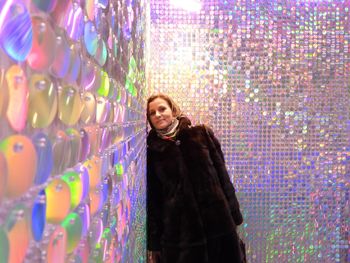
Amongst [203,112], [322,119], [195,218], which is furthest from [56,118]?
[322,119]

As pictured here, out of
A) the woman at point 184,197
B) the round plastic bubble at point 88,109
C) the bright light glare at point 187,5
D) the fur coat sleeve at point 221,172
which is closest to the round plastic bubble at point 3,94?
the round plastic bubble at point 88,109

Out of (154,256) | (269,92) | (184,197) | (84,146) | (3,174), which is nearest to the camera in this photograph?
(3,174)

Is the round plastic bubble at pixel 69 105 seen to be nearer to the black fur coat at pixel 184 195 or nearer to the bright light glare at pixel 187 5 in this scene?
the black fur coat at pixel 184 195

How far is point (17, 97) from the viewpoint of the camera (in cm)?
13

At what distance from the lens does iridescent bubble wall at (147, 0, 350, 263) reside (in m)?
2.27

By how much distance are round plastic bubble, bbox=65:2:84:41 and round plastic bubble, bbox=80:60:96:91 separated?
21 millimetres

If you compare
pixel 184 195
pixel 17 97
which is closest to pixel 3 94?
pixel 17 97

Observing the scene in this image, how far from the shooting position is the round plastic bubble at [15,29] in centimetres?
12

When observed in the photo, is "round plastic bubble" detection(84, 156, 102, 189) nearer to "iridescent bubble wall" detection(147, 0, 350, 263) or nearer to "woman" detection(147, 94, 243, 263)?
"woman" detection(147, 94, 243, 263)

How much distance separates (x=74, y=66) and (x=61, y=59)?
0.09 feet

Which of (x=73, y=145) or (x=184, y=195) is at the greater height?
(x=73, y=145)

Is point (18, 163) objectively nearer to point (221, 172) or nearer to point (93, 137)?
point (93, 137)

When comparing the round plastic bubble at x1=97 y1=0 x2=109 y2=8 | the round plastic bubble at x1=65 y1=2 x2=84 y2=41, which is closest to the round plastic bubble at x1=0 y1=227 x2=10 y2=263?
the round plastic bubble at x1=65 y1=2 x2=84 y2=41

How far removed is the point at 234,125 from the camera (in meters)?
2.26
